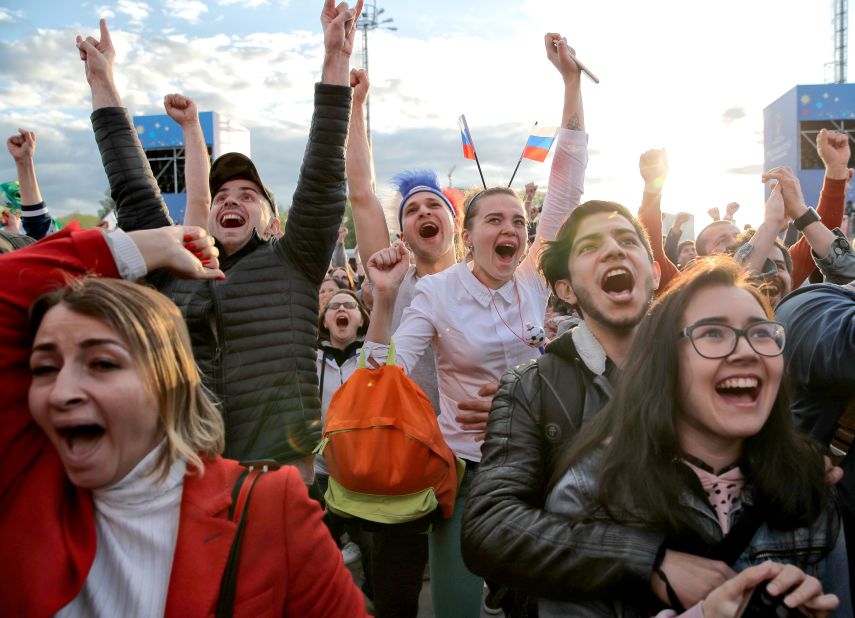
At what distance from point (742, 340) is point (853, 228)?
644 inches

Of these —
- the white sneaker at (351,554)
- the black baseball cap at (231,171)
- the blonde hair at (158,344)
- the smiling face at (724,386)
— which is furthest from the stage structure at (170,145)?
the smiling face at (724,386)

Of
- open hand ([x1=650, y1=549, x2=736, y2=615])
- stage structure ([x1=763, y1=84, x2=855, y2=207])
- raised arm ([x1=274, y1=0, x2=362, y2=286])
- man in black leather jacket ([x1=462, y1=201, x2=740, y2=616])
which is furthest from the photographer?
stage structure ([x1=763, y1=84, x2=855, y2=207])

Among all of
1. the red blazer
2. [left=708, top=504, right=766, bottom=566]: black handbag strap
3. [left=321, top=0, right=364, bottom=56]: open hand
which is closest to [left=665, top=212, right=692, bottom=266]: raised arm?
[left=321, top=0, right=364, bottom=56]: open hand

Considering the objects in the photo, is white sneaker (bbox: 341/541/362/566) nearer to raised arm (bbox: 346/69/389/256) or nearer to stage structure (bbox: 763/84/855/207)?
raised arm (bbox: 346/69/389/256)

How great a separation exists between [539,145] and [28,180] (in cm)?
286

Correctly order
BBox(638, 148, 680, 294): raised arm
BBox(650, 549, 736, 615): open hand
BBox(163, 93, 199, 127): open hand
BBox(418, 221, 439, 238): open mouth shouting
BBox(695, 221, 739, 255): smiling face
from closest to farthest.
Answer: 1. BBox(650, 549, 736, 615): open hand
2. BBox(638, 148, 680, 294): raised arm
3. BBox(163, 93, 199, 127): open hand
4. BBox(418, 221, 439, 238): open mouth shouting
5. BBox(695, 221, 739, 255): smiling face

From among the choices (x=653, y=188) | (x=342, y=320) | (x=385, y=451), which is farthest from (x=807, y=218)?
(x=342, y=320)

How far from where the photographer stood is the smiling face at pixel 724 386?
5.13ft

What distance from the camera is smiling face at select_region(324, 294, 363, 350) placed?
4910mm

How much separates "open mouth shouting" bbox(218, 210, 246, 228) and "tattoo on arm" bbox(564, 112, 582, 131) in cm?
142

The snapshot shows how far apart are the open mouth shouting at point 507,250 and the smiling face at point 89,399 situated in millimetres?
1870

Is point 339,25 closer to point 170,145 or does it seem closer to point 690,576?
point 690,576

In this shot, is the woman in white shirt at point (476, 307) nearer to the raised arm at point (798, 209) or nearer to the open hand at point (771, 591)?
the raised arm at point (798, 209)

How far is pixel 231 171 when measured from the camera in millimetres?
2945
